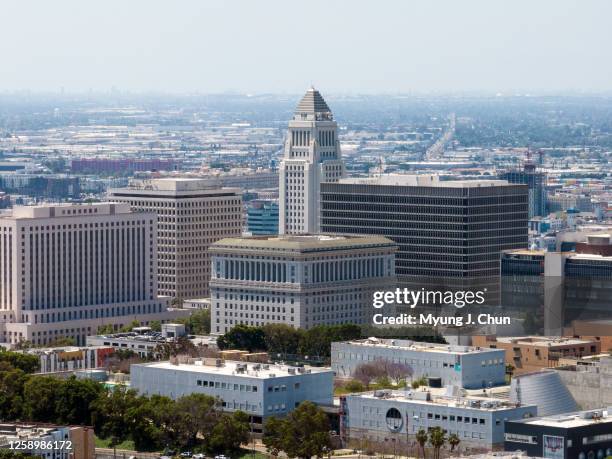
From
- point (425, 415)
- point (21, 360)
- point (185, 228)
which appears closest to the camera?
point (425, 415)

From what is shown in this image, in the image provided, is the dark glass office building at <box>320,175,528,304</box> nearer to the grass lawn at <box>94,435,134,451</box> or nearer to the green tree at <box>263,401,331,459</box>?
the grass lawn at <box>94,435,134,451</box>

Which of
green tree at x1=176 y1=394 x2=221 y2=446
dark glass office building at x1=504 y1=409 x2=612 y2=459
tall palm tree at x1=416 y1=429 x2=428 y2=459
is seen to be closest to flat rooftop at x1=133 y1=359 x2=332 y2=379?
green tree at x1=176 y1=394 x2=221 y2=446

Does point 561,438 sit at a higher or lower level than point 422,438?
higher

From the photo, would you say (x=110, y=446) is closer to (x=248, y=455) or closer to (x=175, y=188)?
(x=248, y=455)

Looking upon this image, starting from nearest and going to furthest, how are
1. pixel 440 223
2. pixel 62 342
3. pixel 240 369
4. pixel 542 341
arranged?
pixel 240 369, pixel 542 341, pixel 62 342, pixel 440 223

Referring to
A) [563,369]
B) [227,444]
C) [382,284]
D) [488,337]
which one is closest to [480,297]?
[382,284]

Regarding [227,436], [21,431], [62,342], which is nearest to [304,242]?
[62,342]
